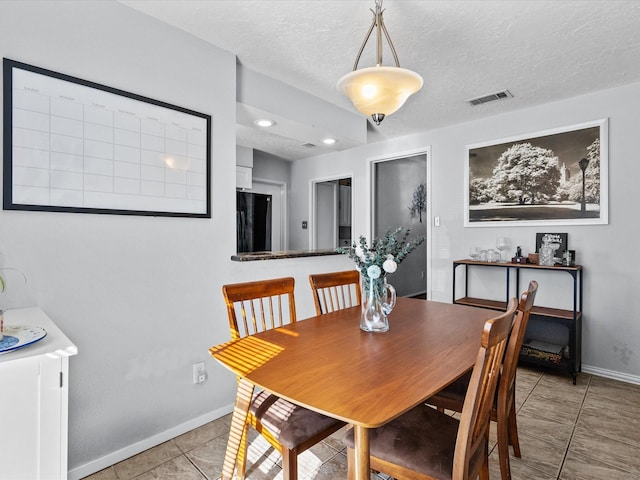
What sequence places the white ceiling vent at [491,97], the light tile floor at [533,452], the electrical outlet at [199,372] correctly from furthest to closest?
1. the white ceiling vent at [491,97]
2. the electrical outlet at [199,372]
3. the light tile floor at [533,452]

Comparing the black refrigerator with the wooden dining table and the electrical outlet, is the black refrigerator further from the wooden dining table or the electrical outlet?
the wooden dining table

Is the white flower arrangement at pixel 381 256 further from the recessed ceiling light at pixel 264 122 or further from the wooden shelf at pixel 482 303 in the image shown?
the wooden shelf at pixel 482 303

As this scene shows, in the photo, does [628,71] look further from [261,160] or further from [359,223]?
[261,160]

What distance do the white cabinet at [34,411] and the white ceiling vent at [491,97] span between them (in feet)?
11.0

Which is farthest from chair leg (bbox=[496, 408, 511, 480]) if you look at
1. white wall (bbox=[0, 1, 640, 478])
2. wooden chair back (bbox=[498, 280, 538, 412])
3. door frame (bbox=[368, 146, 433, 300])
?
door frame (bbox=[368, 146, 433, 300])

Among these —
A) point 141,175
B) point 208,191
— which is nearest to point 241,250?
point 208,191

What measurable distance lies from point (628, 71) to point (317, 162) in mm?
3413

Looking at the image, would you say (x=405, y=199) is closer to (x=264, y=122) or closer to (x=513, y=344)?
(x=264, y=122)

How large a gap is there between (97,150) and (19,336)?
991 mm

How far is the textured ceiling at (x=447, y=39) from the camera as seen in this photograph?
1.90 meters

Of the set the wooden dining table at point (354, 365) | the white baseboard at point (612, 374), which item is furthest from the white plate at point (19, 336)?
the white baseboard at point (612, 374)

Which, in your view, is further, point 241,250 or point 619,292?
point 241,250

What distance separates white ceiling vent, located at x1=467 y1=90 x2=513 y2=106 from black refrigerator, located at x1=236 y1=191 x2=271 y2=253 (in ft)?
9.63

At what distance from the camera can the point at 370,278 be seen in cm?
162
